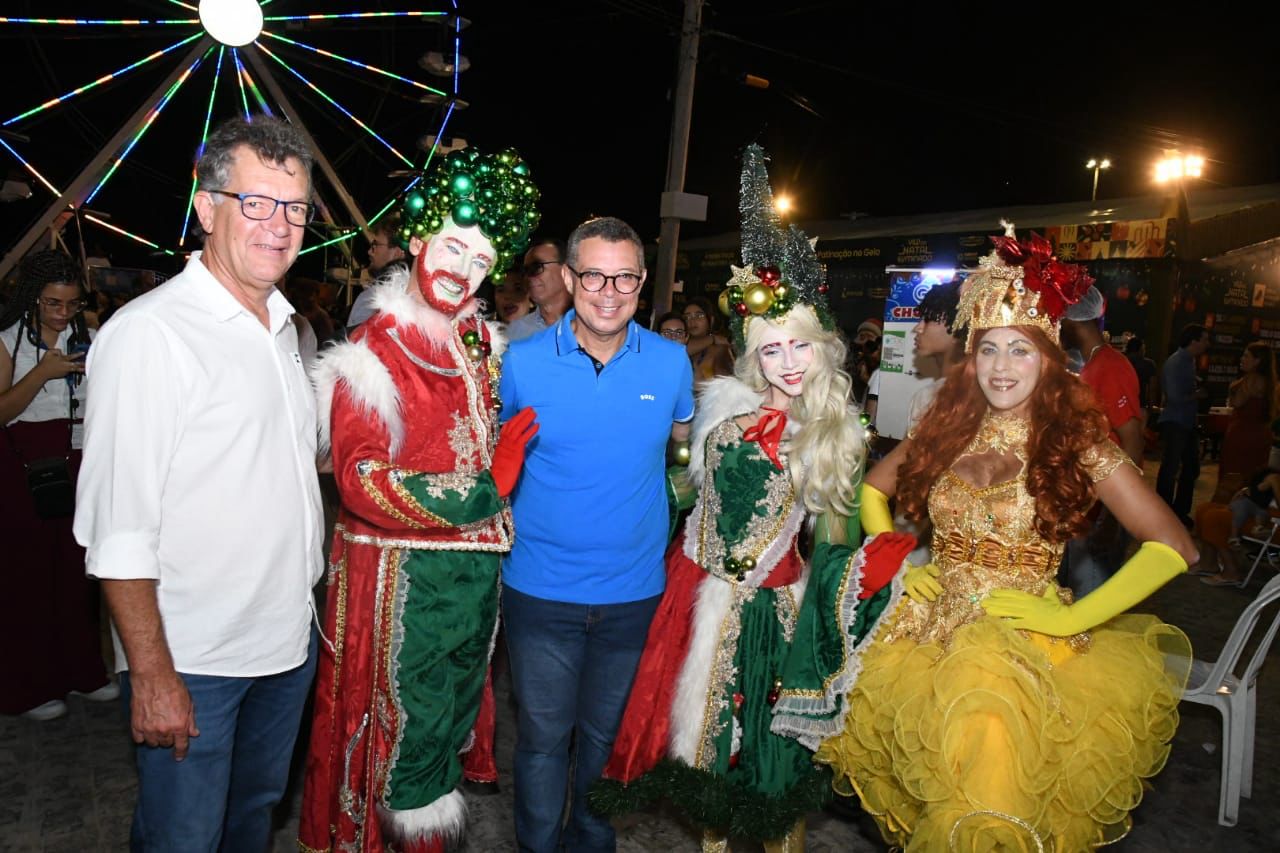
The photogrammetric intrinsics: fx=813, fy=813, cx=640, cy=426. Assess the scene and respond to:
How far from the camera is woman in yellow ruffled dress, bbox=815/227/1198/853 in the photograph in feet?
7.18

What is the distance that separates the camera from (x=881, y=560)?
268 cm

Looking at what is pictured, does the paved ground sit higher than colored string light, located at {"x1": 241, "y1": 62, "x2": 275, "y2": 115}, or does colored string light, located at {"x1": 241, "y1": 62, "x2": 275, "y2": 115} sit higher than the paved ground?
colored string light, located at {"x1": 241, "y1": 62, "x2": 275, "y2": 115}

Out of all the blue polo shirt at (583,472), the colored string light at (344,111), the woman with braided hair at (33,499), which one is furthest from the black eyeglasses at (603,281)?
the colored string light at (344,111)

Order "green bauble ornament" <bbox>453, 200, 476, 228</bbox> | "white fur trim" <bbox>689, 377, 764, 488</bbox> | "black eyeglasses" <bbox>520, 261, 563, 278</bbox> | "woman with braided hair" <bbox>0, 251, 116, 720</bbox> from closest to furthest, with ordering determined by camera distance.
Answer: "green bauble ornament" <bbox>453, 200, 476, 228</bbox>, "white fur trim" <bbox>689, 377, 764, 488</bbox>, "woman with braided hair" <bbox>0, 251, 116, 720</bbox>, "black eyeglasses" <bbox>520, 261, 563, 278</bbox>

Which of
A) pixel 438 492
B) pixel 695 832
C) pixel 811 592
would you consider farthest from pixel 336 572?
pixel 695 832

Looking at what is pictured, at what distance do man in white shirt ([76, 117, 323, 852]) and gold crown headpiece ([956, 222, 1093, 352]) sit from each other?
209 cm

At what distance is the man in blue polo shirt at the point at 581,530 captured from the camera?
2.64 m

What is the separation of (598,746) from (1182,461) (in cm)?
903

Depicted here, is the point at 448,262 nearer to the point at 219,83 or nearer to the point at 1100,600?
the point at 1100,600

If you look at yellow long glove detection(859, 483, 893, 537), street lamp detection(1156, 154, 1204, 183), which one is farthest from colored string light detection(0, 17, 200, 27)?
street lamp detection(1156, 154, 1204, 183)

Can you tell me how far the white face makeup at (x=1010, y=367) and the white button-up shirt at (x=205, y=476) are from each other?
2.09 meters

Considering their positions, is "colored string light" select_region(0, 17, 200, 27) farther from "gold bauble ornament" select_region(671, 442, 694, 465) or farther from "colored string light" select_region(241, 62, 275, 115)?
"gold bauble ornament" select_region(671, 442, 694, 465)

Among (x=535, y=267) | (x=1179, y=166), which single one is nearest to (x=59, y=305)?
(x=535, y=267)

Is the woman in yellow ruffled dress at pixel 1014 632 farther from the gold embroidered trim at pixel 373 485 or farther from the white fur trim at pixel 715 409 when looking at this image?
the gold embroidered trim at pixel 373 485
